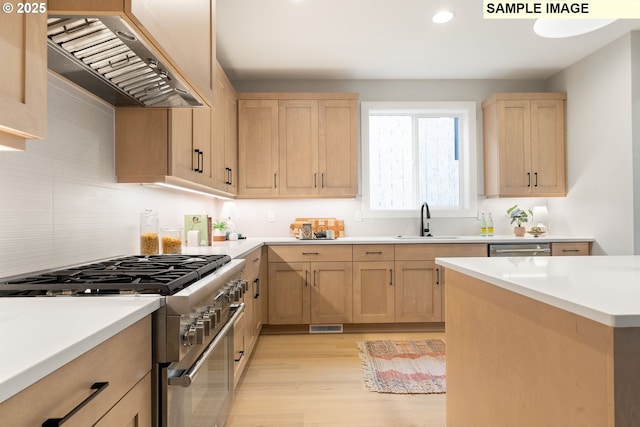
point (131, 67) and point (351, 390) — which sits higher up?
point (131, 67)

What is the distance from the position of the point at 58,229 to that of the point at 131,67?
0.75m

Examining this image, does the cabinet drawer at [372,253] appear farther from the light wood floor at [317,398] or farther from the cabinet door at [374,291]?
the light wood floor at [317,398]

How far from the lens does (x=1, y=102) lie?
0.85 m

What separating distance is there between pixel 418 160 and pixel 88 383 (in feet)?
13.5

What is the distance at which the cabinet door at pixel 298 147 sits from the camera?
13.2 feet

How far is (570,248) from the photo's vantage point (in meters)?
3.70

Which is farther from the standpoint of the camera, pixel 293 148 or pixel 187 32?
pixel 293 148

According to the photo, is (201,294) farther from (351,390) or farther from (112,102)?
(351,390)

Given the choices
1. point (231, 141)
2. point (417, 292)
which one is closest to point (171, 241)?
point (231, 141)

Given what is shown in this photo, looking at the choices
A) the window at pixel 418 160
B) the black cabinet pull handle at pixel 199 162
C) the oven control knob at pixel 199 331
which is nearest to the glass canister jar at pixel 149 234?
the black cabinet pull handle at pixel 199 162

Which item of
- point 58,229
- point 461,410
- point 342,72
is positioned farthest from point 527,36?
point 58,229

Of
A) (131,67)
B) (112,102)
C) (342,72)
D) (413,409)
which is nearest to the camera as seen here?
(131,67)

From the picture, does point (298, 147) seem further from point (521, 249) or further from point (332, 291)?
point (521, 249)

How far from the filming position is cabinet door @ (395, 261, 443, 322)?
3742 mm
